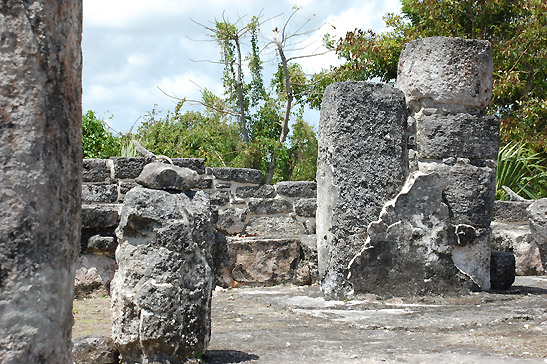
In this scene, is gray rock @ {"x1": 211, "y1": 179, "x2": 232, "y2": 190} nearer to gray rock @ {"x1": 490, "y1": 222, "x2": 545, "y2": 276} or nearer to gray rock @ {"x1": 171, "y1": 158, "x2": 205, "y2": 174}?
gray rock @ {"x1": 171, "y1": 158, "x2": 205, "y2": 174}

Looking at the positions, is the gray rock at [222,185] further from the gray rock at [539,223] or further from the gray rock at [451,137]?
the gray rock at [539,223]

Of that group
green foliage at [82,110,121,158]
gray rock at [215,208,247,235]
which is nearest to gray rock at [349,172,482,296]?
gray rock at [215,208,247,235]

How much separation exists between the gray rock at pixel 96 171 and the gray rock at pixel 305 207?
2.14 metres

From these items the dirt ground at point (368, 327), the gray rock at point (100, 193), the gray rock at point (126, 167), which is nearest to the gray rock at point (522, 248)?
the dirt ground at point (368, 327)

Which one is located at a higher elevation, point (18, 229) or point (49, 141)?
point (49, 141)

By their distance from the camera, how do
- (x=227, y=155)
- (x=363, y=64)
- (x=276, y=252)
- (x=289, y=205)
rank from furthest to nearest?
1. (x=227, y=155)
2. (x=363, y=64)
3. (x=289, y=205)
4. (x=276, y=252)

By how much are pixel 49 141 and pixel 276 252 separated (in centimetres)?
512

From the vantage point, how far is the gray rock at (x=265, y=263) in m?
6.36

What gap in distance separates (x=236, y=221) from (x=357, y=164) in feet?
7.81

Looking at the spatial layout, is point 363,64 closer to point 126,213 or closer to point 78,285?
point 78,285

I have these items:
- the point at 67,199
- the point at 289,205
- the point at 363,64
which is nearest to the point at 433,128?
the point at 289,205

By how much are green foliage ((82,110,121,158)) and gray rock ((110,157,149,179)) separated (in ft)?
11.8

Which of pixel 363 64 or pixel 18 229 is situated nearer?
pixel 18 229

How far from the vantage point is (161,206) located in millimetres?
3205
